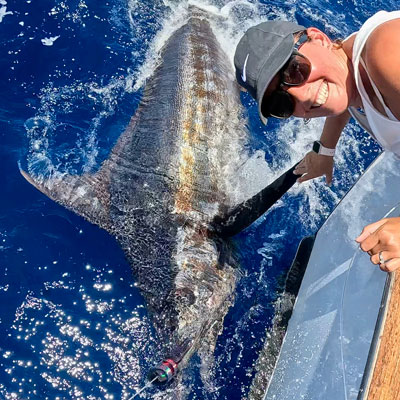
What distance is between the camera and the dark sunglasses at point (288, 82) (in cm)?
208

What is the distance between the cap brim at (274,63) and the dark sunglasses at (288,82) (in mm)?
22

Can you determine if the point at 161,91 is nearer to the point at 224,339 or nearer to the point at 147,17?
the point at 147,17

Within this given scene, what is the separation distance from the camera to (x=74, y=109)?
4707 mm

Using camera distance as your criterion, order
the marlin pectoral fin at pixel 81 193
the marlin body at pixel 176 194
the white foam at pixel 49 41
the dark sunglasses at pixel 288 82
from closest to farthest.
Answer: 1. the dark sunglasses at pixel 288 82
2. the marlin body at pixel 176 194
3. the marlin pectoral fin at pixel 81 193
4. the white foam at pixel 49 41

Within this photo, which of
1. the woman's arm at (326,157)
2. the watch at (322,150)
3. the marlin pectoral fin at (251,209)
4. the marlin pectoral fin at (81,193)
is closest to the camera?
the woman's arm at (326,157)

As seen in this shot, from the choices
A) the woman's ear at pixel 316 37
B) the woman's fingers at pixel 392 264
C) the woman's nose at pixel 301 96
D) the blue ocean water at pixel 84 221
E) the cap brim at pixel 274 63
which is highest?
the woman's ear at pixel 316 37

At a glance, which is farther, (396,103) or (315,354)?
(315,354)

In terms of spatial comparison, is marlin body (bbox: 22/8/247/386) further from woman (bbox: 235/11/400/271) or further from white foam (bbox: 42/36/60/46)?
woman (bbox: 235/11/400/271)

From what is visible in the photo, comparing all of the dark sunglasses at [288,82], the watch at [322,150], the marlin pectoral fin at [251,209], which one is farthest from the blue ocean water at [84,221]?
the dark sunglasses at [288,82]

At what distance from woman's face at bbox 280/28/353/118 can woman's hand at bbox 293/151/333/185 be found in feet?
3.09

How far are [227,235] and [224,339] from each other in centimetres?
76

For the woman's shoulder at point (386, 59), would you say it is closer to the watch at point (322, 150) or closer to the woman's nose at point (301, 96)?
the woman's nose at point (301, 96)

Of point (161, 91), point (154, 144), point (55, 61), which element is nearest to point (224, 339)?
point (154, 144)

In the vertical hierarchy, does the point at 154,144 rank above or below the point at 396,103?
below
